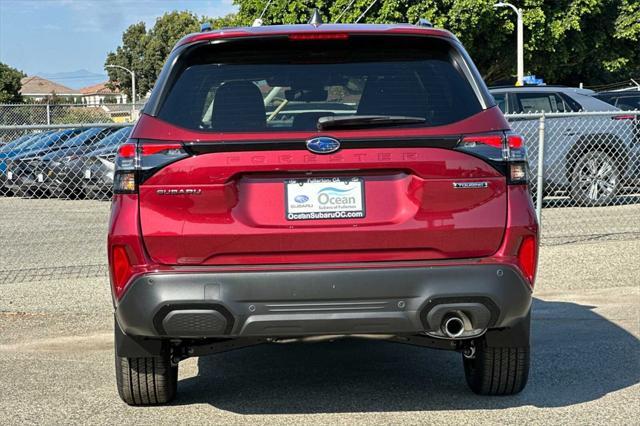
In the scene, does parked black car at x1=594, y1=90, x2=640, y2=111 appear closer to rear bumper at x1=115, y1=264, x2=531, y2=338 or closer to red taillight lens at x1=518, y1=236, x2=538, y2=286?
red taillight lens at x1=518, y1=236, x2=538, y2=286

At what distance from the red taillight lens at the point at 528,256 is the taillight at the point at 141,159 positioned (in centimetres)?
154

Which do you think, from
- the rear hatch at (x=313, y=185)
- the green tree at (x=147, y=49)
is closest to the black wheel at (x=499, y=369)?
the rear hatch at (x=313, y=185)

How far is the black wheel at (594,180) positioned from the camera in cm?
1345

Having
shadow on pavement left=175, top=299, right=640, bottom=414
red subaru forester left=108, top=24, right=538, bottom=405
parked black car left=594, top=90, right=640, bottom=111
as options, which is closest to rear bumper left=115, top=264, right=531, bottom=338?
red subaru forester left=108, top=24, right=538, bottom=405

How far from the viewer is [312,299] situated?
14.7ft

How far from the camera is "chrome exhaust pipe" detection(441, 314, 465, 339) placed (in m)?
4.60

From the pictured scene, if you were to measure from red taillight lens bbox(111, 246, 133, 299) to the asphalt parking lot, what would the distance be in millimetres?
822

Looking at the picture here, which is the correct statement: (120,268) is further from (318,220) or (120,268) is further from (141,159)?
(318,220)

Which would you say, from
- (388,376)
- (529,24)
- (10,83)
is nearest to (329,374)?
(388,376)

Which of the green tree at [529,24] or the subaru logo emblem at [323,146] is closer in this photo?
the subaru logo emblem at [323,146]

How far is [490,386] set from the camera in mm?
5348

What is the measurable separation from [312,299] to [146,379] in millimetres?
1182

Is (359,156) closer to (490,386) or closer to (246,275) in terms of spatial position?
(246,275)

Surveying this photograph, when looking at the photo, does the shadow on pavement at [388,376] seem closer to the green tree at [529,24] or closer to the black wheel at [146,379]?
the black wheel at [146,379]
